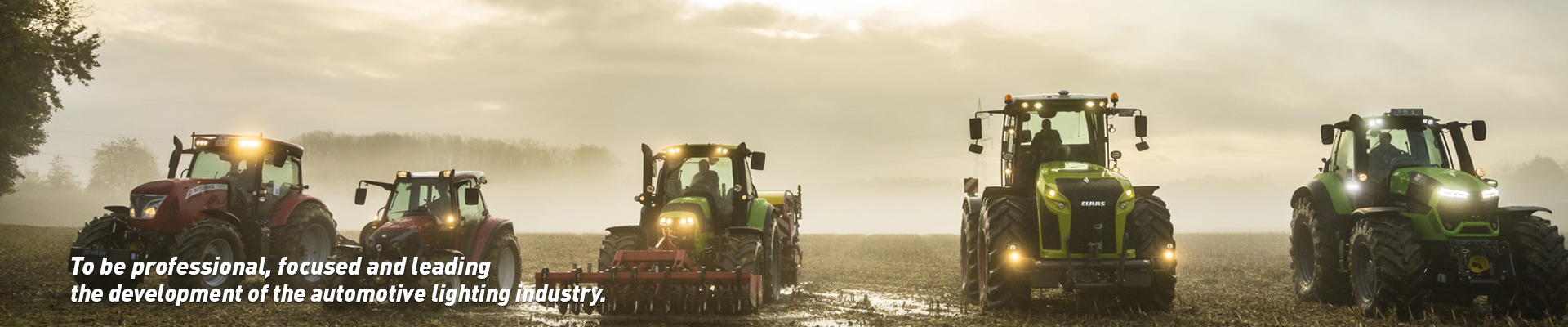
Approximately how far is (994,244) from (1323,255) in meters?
4.51

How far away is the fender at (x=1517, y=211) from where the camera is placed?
36.7 ft

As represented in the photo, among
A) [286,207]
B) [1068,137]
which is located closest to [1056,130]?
[1068,137]

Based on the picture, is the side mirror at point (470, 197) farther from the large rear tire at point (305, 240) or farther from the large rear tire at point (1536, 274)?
the large rear tire at point (1536, 274)

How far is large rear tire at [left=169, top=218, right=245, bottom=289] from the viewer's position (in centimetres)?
1312

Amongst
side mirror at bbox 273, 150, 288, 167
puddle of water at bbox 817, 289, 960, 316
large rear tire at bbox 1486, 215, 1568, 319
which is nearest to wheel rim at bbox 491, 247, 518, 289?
side mirror at bbox 273, 150, 288, 167

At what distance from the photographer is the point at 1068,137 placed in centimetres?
1328

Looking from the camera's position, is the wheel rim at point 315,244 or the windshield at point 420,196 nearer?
the windshield at point 420,196

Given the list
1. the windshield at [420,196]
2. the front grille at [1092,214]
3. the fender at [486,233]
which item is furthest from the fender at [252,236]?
the front grille at [1092,214]

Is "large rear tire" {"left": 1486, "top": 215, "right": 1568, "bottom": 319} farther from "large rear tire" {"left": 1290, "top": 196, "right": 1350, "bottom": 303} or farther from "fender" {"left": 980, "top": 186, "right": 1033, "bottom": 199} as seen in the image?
"fender" {"left": 980, "top": 186, "right": 1033, "bottom": 199}

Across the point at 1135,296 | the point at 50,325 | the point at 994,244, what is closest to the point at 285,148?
the point at 50,325

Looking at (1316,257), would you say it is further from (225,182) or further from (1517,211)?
(225,182)

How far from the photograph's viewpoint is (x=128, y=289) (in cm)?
1341

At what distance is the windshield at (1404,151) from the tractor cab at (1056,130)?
3.02 m

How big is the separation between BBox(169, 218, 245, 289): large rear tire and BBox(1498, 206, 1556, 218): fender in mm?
14831
